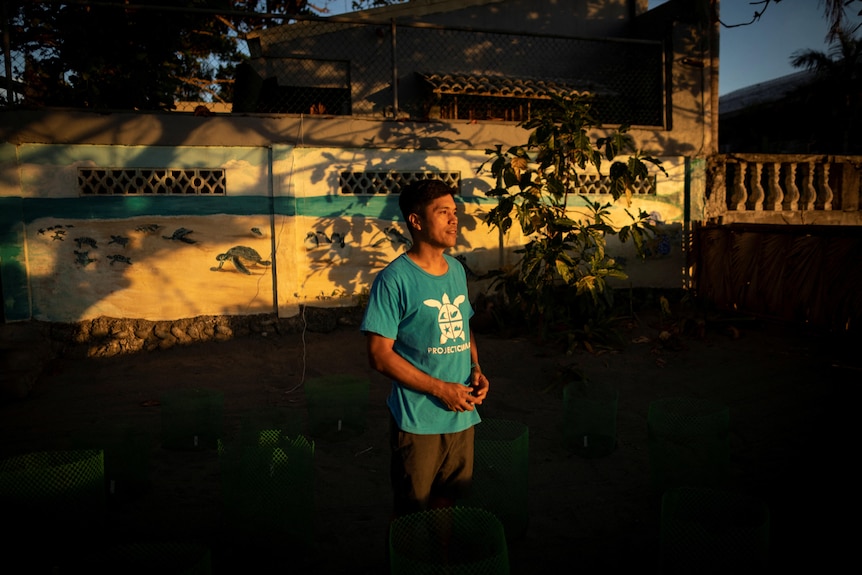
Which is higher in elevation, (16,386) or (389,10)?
(389,10)

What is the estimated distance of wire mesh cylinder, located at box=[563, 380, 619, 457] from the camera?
14.7 feet

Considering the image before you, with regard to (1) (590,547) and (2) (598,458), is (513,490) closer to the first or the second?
(1) (590,547)

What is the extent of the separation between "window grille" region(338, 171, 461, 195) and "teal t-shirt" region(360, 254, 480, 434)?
5306 millimetres

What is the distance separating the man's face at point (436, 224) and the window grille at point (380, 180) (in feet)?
17.0

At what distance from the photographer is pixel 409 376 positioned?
2.42m

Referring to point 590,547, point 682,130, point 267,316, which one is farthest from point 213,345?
point 682,130

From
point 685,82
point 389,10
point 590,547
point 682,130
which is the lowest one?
point 590,547

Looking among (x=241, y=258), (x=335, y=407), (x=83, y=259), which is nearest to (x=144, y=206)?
(x=83, y=259)

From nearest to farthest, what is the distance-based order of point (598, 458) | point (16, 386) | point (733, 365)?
point (598, 458)
point (16, 386)
point (733, 365)

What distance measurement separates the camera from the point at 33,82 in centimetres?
920

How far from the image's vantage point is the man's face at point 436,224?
258 centimetres

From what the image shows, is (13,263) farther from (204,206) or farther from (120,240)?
(204,206)

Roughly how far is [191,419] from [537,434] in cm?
281

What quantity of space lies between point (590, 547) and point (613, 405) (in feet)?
4.77
